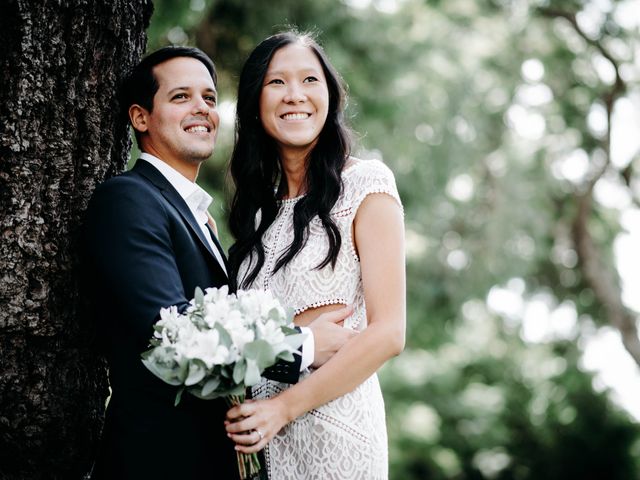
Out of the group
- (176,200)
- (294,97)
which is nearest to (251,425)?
(176,200)

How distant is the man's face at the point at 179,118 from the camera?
3.10 m

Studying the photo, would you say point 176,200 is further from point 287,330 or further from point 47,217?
point 287,330

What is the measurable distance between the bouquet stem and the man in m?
0.12

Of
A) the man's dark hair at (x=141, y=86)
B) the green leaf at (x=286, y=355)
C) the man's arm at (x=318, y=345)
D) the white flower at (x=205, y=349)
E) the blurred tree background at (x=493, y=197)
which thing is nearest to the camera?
the white flower at (x=205, y=349)

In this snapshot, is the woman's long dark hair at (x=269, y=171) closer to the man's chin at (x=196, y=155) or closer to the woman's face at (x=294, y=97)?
the woman's face at (x=294, y=97)

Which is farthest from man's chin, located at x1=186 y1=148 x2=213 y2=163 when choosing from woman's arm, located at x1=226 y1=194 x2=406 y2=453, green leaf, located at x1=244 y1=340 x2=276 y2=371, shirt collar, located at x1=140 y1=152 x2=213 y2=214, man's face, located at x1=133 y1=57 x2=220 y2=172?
green leaf, located at x1=244 y1=340 x2=276 y2=371

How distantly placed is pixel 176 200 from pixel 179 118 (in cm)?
46

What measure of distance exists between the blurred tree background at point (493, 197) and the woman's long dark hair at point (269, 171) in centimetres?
268

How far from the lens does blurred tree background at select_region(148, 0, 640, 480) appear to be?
8695 mm

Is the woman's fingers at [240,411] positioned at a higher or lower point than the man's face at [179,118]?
lower

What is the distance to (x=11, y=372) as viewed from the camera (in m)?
2.67

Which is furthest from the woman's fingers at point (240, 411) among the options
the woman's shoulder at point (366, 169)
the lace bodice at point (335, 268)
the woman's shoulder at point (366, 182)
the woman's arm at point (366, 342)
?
the woman's shoulder at point (366, 169)

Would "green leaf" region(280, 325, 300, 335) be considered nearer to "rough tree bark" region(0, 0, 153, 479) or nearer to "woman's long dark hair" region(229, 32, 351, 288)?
"woman's long dark hair" region(229, 32, 351, 288)

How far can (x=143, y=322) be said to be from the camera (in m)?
2.44
